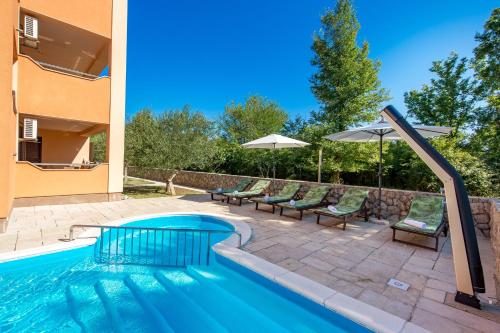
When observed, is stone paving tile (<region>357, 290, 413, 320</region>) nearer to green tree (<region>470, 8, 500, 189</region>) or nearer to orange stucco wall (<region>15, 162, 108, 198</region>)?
orange stucco wall (<region>15, 162, 108, 198</region>)

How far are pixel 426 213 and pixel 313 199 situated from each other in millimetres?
3465

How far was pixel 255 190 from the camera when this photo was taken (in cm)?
1113

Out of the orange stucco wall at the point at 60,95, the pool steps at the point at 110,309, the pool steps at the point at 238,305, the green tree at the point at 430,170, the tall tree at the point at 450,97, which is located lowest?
the pool steps at the point at 110,309

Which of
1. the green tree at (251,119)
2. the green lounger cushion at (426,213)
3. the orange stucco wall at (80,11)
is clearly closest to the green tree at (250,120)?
the green tree at (251,119)

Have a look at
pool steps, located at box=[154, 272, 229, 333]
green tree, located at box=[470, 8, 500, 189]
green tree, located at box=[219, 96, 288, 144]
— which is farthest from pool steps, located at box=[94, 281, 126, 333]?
green tree, located at box=[219, 96, 288, 144]

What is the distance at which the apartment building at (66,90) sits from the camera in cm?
857

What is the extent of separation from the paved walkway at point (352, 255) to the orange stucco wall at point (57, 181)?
0.78 meters

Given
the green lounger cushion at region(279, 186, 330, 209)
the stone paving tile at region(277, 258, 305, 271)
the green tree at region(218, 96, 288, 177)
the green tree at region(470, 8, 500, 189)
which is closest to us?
the stone paving tile at region(277, 258, 305, 271)

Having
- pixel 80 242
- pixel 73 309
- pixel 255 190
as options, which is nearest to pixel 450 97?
pixel 255 190

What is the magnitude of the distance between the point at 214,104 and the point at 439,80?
25406mm

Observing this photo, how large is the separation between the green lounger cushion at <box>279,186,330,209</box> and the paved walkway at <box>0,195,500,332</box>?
18.3 inches

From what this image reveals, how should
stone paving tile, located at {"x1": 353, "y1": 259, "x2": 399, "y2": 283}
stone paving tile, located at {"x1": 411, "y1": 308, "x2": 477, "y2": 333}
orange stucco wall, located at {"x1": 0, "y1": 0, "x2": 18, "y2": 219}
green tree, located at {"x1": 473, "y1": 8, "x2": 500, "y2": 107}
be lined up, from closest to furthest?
stone paving tile, located at {"x1": 411, "y1": 308, "x2": 477, "y2": 333} < stone paving tile, located at {"x1": 353, "y1": 259, "x2": 399, "y2": 283} < orange stucco wall, located at {"x1": 0, "y1": 0, "x2": 18, "y2": 219} < green tree, located at {"x1": 473, "y1": 8, "x2": 500, "y2": 107}

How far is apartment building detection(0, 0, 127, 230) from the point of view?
8570mm

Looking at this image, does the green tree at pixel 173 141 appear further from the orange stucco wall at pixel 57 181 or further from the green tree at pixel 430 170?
the green tree at pixel 430 170
